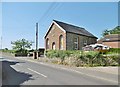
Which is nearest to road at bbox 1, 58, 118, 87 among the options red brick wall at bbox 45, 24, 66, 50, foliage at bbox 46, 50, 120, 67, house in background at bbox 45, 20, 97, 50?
foliage at bbox 46, 50, 120, 67

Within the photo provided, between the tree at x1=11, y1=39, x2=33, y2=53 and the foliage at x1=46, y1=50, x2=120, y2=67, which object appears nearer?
the foliage at x1=46, y1=50, x2=120, y2=67

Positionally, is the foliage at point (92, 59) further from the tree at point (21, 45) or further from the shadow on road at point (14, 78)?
the tree at point (21, 45)

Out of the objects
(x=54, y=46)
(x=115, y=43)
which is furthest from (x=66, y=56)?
(x=115, y=43)

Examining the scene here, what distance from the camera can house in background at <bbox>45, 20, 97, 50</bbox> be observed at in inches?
1731

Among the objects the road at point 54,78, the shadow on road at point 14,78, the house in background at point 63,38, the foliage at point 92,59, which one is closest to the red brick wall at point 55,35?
the house in background at point 63,38

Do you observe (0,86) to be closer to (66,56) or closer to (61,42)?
(66,56)

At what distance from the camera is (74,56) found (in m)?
25.7

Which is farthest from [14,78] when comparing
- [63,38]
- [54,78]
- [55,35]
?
[55,35]

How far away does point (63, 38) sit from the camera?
44.3m

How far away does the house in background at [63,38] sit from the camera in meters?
44.0

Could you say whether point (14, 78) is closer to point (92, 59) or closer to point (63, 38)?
point (92, 59)

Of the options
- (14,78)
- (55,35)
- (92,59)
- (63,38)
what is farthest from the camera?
(55,35)

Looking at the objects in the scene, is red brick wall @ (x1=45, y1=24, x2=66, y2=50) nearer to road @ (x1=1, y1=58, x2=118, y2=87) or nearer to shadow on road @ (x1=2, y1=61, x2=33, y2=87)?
road @ (x1=1, y1=58, x2=118, y2=87)

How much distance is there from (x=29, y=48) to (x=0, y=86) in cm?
5787
